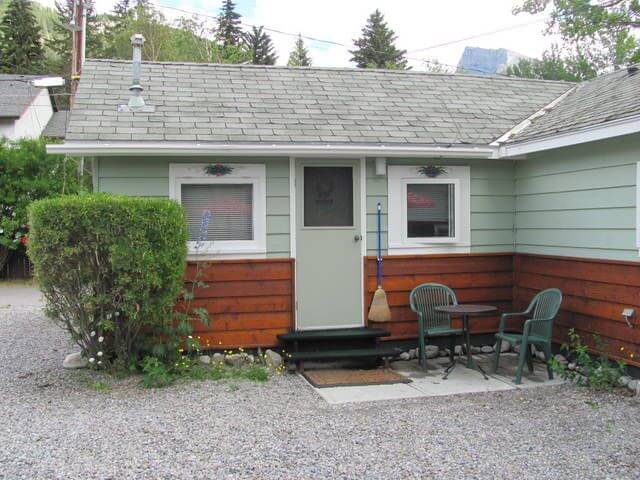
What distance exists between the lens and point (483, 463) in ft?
13.5

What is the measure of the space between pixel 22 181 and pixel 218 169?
1030 centimetres

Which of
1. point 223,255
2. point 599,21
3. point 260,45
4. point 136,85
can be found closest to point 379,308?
point 223,255

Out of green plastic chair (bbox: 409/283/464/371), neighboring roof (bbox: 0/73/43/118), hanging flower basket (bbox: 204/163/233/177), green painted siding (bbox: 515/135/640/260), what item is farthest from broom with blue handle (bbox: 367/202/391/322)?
neighboring roof (bbox: 0/73/43/118)

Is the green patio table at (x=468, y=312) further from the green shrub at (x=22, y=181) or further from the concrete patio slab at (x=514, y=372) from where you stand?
the green shrub at (x=22, y=181)

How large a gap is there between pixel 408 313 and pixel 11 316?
730cm

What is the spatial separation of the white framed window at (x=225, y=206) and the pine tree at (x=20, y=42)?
3322 cm

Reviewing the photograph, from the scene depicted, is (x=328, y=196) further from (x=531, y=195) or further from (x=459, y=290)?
(x=531, y=195)

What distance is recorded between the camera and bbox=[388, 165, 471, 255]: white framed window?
24.4ft

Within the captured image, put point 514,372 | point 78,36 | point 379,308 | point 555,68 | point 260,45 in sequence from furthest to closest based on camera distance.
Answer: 1. point 260,45
2. point 555,68
3. point 78,36
4. point 379,308
5. point 514,372

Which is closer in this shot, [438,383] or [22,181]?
[438,383]

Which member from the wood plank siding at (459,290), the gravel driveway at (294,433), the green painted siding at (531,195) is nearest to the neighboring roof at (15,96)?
the green painted siding at (531,195)

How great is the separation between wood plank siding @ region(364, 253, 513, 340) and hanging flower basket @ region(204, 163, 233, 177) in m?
1.87

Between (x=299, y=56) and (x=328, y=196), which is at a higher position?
(x=299, y=56)

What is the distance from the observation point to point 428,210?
761cm
